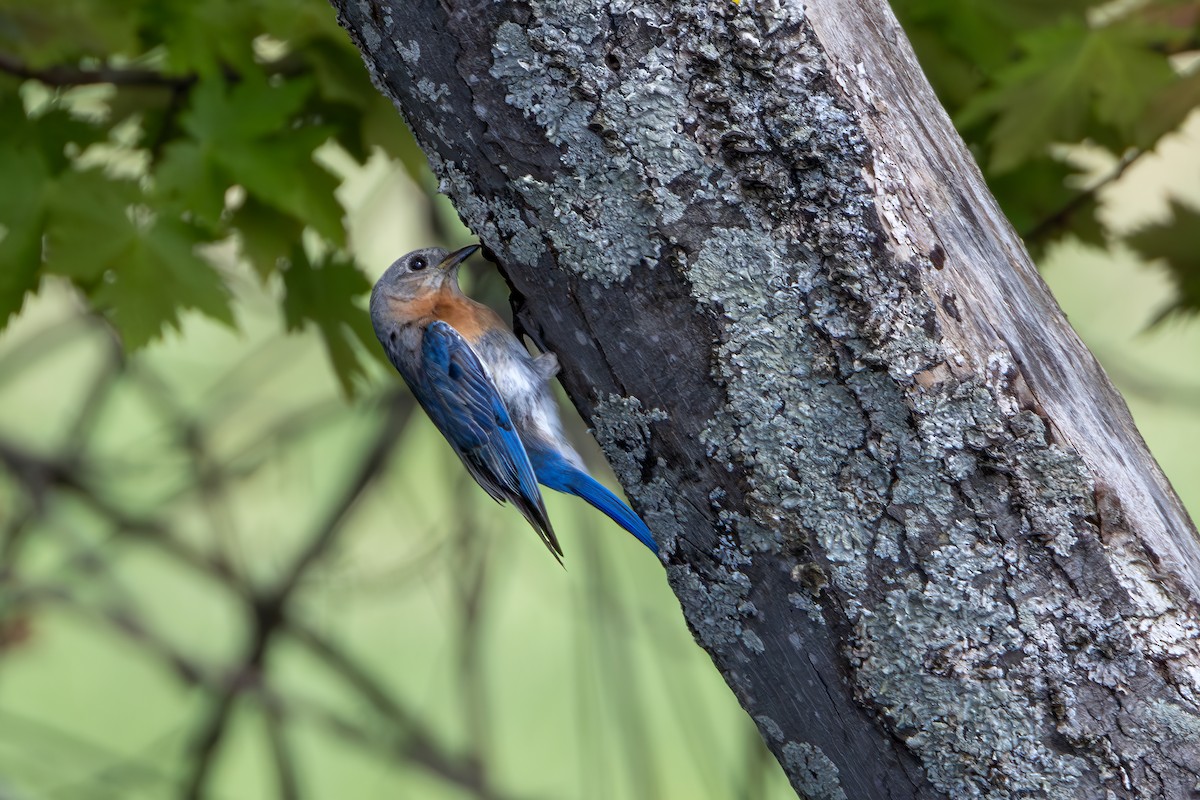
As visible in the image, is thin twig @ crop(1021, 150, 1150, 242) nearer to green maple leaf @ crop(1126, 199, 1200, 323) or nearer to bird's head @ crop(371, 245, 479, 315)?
green maple leaf @ crop(1126, 199, 1200, 323)

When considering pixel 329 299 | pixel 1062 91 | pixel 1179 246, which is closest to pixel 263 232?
pixel 329 299

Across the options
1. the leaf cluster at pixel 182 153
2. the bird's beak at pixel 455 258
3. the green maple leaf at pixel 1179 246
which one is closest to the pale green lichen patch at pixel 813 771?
the leaf cluster at pixel 182 153

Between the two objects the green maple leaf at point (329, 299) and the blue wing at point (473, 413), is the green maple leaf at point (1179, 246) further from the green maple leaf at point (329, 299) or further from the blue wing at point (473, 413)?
the green maple leaf at point (329, 299)

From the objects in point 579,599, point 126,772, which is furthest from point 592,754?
point 126,772

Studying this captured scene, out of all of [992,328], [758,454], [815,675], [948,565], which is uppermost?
[992,328]

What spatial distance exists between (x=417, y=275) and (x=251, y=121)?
2.04ft

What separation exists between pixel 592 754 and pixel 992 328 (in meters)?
2.51

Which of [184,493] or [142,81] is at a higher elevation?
[142,81]

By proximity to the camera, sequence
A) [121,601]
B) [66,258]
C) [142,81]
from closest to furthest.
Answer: [66,258]
[142,81]
[121,601]

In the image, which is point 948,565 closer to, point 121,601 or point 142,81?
point 142,81

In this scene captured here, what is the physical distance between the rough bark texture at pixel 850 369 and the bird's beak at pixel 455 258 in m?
1.35

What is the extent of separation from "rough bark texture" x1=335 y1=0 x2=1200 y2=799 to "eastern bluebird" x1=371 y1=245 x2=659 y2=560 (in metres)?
1.12

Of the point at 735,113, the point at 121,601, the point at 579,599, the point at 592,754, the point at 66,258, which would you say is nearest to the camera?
the point at 735,113

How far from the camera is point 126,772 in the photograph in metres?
3.85
